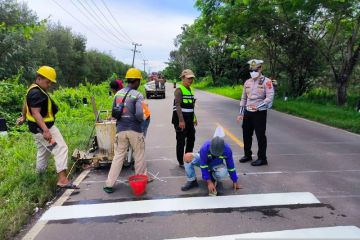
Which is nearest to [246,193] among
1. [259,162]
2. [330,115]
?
[259,162]

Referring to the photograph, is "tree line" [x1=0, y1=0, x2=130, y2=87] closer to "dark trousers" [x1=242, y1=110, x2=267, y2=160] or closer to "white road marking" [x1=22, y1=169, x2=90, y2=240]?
"white road marking" [x1=22, y1=169, x2=90, y2=240]

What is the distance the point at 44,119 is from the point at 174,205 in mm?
2328

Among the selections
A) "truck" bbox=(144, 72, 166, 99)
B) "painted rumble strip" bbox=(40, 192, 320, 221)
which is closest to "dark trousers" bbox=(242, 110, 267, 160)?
"painted rumble strip" bbox=(40, 192, 320, 221)

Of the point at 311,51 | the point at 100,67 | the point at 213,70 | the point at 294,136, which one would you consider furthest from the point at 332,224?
the point at 100,67

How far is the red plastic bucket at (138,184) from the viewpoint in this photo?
5.36 m

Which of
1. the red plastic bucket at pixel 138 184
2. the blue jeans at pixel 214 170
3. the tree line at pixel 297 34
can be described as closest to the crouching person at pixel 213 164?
the blue jeans at pixel 214 170

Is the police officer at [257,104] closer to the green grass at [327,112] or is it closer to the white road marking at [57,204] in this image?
the white road marking at [57,204]

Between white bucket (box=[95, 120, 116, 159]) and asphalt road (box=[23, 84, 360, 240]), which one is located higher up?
white bucket (box=[95, 120, 116, 159])

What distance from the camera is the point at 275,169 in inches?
266

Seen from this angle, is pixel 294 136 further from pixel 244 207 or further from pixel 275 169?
pixel 244 207

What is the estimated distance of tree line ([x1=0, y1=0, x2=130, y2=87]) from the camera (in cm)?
2675

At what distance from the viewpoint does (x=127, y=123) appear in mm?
5598

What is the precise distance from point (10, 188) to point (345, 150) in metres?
7.00

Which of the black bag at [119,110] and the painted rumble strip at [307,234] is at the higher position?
the black bag at [119,110]
